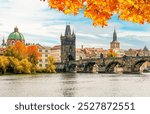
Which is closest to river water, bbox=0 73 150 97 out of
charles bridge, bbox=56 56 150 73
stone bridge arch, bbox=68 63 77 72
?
charles bridge, bbox=56 56 150 73

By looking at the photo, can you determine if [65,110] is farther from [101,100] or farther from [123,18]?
[123,18]

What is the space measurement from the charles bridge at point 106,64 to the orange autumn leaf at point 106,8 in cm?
5933

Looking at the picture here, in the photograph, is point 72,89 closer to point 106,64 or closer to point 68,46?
point 106,64

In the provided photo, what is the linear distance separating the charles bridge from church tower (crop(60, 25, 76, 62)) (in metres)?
4.77

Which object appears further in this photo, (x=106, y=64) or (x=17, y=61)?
(x=106, y=64)

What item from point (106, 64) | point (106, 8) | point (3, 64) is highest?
point (106, 8)

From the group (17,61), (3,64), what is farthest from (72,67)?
(3,64)

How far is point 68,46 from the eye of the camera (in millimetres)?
94500

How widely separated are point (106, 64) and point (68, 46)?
23.7 m

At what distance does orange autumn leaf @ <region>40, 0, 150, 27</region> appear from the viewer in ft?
11.7

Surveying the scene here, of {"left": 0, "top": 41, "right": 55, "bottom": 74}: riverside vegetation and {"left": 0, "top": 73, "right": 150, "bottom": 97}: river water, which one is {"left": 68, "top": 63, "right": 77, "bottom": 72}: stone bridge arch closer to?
{"left": 0, "top": 41, "right": 55, "bottom": 74}: riverside vegetation

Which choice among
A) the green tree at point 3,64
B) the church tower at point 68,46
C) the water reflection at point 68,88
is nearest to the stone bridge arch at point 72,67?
the church tower at point 68,46

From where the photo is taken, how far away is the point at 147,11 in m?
3.58

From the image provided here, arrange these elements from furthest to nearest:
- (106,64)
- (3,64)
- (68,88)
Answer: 1. (106,64)
2. (3,64)
3. (68,88)
